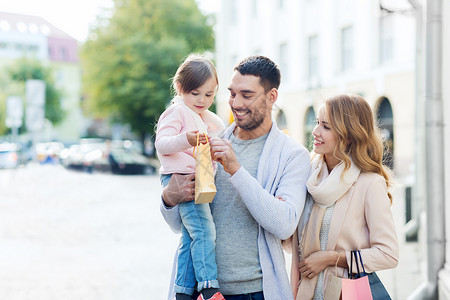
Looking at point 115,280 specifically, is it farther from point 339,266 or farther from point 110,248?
point 339,266

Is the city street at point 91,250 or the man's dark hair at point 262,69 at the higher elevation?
the man's dark hair at point 262,69

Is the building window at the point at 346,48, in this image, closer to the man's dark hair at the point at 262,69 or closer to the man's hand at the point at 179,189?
the man's dark hair at the point at 262,69

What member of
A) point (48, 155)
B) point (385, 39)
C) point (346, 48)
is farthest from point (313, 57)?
point (48, 155)

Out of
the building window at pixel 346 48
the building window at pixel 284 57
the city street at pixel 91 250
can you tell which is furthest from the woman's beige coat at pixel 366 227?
the building window at pixel 284 57

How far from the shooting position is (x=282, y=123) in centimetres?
3095

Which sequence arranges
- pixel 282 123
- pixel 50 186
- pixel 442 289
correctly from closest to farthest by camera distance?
1. pixel 442 289
2. pixel 50 186
3. pixel 282 123

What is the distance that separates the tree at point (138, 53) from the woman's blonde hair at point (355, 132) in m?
34.3

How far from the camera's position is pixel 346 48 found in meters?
25.3

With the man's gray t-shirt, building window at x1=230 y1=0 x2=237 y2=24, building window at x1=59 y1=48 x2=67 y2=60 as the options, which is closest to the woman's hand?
the man's gray t-shirt

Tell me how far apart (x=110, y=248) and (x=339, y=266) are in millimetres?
8913

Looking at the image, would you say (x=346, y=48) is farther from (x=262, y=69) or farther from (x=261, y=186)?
(x=261, y=186)

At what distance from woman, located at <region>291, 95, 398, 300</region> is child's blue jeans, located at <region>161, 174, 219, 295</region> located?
0.45m

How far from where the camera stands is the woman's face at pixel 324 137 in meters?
2.78

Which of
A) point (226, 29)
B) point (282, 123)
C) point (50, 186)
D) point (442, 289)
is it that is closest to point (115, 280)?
point (442, 289)
